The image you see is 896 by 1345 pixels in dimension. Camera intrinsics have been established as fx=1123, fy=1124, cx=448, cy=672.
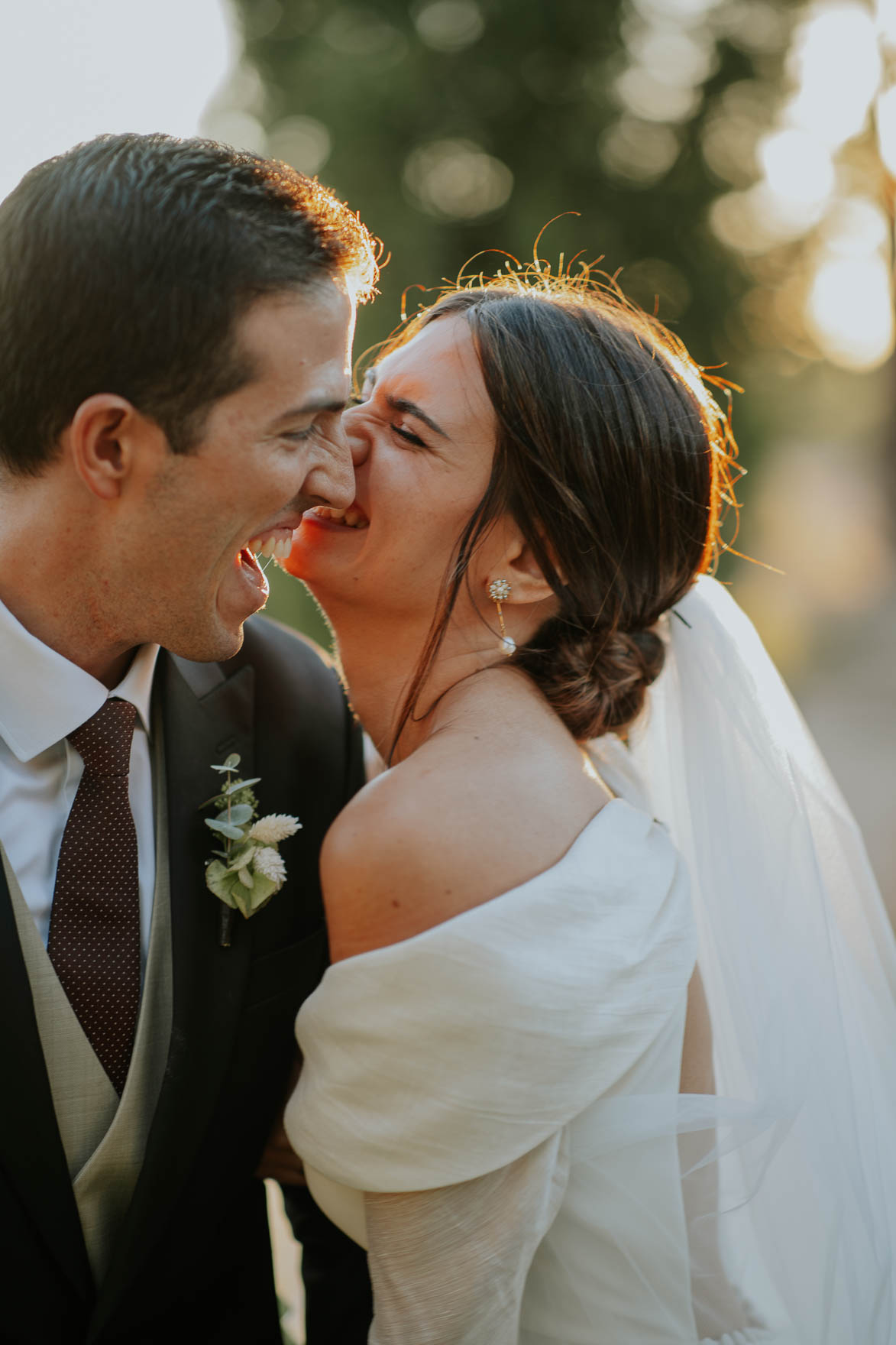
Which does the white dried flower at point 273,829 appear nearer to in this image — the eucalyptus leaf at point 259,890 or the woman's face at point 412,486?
the eucalyptus leaf at point 259,890

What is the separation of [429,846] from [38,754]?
0.80m

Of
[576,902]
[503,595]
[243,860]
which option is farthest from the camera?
[503,595]

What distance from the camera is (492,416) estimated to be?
257 cm

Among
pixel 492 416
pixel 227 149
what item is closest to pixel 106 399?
pixel 227 149

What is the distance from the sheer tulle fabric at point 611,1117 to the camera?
2062 millimetres

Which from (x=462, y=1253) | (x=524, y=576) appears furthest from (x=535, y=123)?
(x=462, y=1253)

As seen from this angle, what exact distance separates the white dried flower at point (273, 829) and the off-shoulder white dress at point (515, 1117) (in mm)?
317

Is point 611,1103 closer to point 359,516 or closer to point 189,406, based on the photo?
point 359,516

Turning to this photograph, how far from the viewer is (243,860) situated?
7.46 ft

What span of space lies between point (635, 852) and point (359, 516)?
3.32 feet

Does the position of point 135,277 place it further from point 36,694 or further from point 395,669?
point 395,669

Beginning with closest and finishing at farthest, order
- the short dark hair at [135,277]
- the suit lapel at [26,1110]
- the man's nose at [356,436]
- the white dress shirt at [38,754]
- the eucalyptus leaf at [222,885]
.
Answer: the suit lapel at [26,1110], the short dark hair at [135,277], the white dress shirt at [38,754], the eucalyptus leaf at [222,885], the man's nose at [356,436]

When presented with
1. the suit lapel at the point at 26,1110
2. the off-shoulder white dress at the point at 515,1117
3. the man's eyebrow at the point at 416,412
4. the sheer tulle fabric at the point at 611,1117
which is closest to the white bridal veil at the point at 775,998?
the sheer tulle fabric at the point at 611,1117

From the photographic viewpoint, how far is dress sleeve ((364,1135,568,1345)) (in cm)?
205
